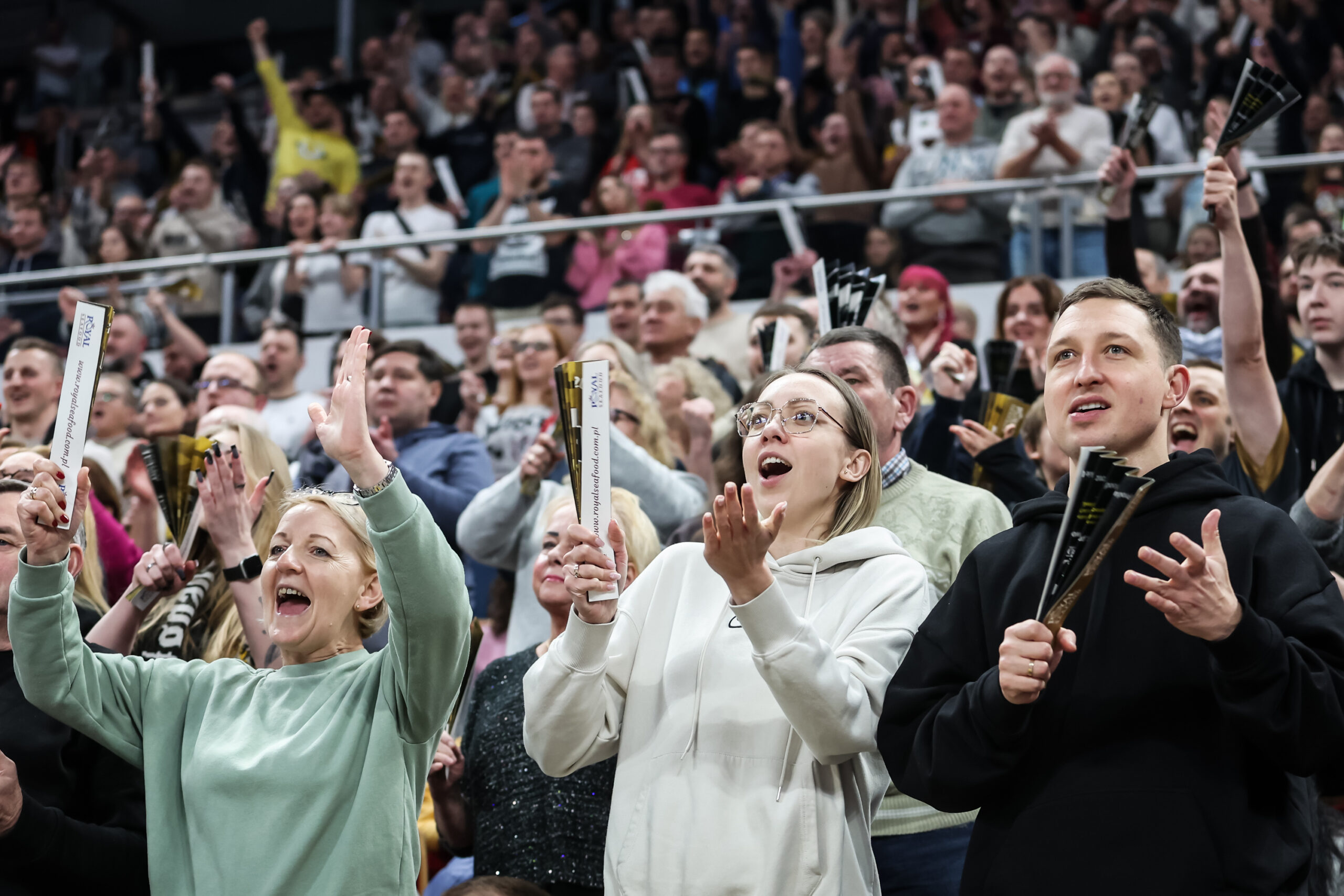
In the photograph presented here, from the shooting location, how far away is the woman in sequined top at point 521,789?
281 centimetres

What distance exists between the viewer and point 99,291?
7.62m

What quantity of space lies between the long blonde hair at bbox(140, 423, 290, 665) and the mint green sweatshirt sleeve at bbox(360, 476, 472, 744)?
0.72m

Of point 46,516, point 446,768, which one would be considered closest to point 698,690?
point 446,768

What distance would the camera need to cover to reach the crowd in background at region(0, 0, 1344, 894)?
2.83 meters

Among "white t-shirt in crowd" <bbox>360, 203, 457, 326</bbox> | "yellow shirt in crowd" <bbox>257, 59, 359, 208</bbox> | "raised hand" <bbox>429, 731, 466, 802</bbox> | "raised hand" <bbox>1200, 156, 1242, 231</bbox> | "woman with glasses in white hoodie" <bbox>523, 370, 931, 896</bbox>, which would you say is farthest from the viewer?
"yellow shirt in crowd" <bbox>257, 59, 359, 208</bbox>

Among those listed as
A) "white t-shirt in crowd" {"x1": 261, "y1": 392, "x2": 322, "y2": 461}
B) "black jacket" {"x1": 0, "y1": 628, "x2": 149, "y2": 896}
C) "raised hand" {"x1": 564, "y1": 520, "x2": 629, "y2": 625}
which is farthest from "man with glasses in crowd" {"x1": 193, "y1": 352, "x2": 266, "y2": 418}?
"raised hand" {"x1": 564, "y1": 520, "x2": 629, "y2": 625}

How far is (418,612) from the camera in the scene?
2.25 metres

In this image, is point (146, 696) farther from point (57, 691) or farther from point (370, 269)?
point (370, 269)

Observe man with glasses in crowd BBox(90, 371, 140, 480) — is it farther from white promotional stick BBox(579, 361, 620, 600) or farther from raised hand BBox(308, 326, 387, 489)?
white promotional stick BBox(579, 361, 620, 600)

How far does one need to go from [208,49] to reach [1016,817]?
13.2 meters

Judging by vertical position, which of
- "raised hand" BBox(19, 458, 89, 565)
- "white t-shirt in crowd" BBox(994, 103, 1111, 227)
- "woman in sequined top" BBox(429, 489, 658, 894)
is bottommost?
"woman in sequined top" BBox(429, 489, 658, 894)

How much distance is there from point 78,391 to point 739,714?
1222 mm

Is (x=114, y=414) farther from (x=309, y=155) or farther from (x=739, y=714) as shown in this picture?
(x=309, y=155)

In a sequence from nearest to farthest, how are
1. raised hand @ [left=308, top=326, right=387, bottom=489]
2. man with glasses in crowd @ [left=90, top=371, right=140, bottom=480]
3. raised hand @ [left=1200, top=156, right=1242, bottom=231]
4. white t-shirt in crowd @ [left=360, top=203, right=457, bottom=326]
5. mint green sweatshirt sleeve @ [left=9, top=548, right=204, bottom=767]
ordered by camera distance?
raised hand @ [left=308, top=326, right=387, bottom=489] → mint green sweatshirt sleeve @ [left=9, top=548, right=204, bottom=767] → raised hand @ [left=1200, top=156, right=1242, bottom=231] → man with glasses in crowd @ [left=90, top=371, right=140, bottom=480] → white t-shirt in crowd @ [left=360, top=203, right=457, bottom=326]
